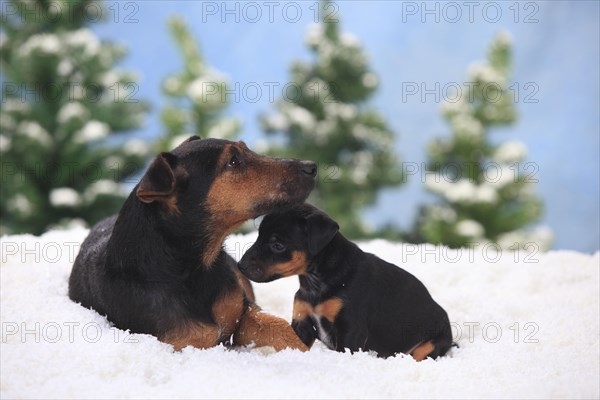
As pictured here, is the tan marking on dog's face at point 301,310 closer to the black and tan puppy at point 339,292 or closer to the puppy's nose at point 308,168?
the black and tan puppy at point 339,292

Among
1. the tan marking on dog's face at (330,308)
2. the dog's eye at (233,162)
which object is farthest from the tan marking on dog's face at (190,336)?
the dog's eye at (233,162)

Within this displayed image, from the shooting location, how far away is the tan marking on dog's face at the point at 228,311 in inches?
134

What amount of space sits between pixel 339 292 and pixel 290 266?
269 mm

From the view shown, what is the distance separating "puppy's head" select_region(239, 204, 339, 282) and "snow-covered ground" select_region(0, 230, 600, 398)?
400mm

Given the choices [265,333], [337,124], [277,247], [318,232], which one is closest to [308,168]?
[318,232]

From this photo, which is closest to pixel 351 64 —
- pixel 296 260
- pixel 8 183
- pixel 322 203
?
pixel 322 203

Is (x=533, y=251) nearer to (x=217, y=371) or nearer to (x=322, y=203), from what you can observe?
(x=217, y=371)

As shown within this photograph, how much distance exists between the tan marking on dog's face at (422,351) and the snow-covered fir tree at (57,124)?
315 inches

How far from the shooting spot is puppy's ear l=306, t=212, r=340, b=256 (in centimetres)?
347

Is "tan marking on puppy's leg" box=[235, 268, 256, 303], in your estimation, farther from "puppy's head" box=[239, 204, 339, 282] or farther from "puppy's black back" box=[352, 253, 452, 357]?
"puppy's black back" box=[352, 253, 452, 357]

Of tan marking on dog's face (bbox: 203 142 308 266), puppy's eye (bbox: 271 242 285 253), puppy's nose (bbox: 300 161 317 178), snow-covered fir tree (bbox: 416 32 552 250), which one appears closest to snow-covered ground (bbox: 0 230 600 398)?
puppy's eye (bbox: 271 242 285 253)

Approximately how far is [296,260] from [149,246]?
2.31ft

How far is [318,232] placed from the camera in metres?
3.48

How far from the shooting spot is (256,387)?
8.69 feet
